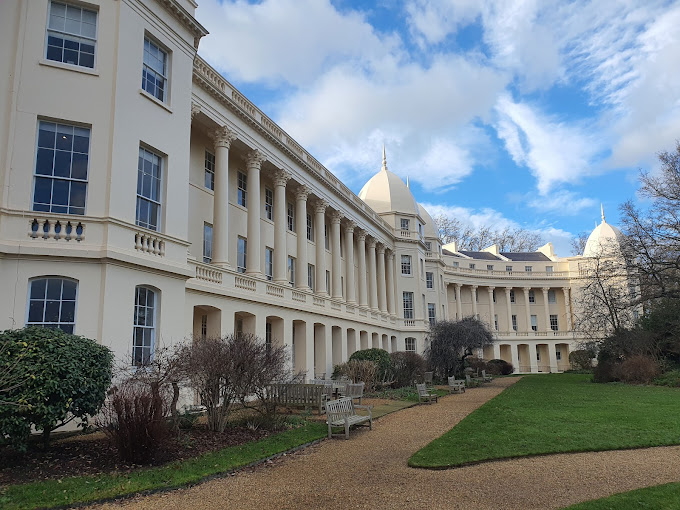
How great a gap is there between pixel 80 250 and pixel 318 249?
60.8 feet

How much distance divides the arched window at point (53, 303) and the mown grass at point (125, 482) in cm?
484

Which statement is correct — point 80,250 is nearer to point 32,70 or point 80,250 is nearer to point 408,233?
point 32,70

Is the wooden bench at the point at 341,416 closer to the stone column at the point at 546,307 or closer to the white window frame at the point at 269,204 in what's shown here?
the white window frame at the point at 269,204

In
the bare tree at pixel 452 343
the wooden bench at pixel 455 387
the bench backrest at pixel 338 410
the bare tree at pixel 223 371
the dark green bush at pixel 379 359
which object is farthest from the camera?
the bare tree at pixel 452 343

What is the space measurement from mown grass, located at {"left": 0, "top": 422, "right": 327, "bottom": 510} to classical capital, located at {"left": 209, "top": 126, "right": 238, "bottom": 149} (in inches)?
551

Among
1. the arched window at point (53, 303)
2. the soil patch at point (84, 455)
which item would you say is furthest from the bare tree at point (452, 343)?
the arched window at point (53, 303)

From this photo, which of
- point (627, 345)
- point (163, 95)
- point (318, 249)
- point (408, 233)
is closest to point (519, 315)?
point (408, 233)

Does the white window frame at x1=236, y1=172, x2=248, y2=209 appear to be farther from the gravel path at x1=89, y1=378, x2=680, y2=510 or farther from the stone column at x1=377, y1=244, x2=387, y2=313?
the stone column at x1=377, y1=244, x2=387, y2=313

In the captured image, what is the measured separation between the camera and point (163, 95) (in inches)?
608

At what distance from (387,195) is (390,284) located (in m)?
8.09

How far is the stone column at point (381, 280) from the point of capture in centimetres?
4100

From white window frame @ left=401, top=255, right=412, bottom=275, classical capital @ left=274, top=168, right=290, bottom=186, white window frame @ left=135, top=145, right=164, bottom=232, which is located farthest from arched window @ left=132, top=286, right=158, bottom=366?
white window frame @ left=401, top=255, right=412, bottom=275

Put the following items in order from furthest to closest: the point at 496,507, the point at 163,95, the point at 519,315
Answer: the point at 519,315 → the point at 163,95 → the point at 496,507

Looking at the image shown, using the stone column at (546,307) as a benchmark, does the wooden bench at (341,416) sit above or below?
below
